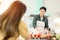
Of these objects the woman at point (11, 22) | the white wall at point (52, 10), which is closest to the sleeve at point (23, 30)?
the woman at point (11, 22)

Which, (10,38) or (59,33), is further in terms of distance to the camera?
(59,33)

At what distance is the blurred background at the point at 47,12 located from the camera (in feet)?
4.62

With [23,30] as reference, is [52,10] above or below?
above

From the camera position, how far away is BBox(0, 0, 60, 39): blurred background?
1.41m

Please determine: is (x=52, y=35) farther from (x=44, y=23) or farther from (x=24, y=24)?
(x=24, y=24)

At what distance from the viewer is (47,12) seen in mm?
1452

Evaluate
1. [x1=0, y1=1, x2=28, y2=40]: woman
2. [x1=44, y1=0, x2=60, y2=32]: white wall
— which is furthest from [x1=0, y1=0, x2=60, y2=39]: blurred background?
[x1=0, y1=1, x2=28, y2=40]: woman

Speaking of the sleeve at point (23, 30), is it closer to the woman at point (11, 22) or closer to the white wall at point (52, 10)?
the woman at point (11, 22)

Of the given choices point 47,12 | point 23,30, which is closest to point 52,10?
point 47,12

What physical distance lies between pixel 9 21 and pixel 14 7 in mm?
A: 138

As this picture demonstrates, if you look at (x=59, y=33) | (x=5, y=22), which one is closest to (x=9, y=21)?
(x=5, y=22)

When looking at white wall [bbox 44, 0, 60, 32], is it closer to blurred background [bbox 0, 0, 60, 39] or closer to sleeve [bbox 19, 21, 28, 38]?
blurred background [bbox 0, 0, 60, 39]

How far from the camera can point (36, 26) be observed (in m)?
1.44

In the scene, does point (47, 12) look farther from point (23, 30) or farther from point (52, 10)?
point (23, 30)
